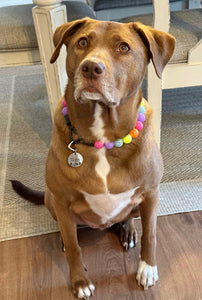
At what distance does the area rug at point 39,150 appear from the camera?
142cm

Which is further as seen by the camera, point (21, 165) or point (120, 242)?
point (21, 165)

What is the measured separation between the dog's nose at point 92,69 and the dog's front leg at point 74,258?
0.47m

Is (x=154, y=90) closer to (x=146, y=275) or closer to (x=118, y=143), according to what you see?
(x=118, y=143)

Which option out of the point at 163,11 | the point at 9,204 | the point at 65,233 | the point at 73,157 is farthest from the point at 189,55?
the point at 9,204

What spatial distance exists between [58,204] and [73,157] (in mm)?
181

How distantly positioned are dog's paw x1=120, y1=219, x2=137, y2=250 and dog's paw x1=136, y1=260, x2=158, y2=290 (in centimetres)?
11

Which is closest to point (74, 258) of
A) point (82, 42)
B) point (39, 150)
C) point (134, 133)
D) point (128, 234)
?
point (128, 234)

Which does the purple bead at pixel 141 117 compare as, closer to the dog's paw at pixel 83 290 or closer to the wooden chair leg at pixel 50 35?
the dog's paw at pixel 83 290

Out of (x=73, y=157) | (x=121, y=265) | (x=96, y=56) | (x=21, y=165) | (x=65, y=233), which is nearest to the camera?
(x=96, y=56)

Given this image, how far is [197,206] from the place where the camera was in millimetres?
1417

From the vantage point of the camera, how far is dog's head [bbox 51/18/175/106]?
32.1 inches

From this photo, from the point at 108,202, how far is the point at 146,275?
31 centimetres

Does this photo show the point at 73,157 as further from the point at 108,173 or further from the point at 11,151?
the point at 11,151

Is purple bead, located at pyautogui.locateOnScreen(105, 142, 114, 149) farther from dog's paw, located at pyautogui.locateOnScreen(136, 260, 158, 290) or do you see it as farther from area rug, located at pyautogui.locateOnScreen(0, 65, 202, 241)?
area rug, located at pyautogui.locateOnScreen(0, 65, 202, 241)
